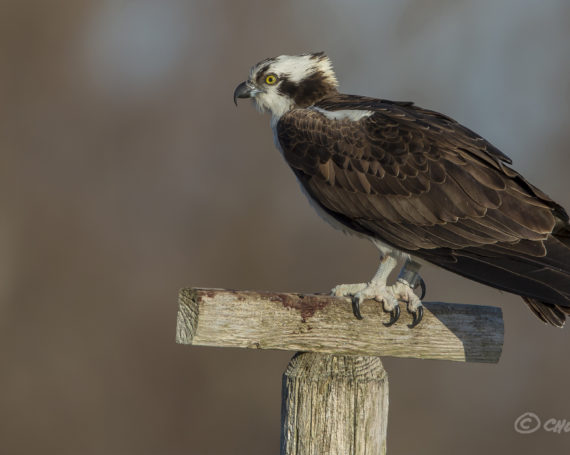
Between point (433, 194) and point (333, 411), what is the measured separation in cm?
193

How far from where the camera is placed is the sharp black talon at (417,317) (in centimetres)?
429

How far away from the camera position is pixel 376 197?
5.28m

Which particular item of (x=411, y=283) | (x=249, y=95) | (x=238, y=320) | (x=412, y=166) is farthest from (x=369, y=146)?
(x=238, y=320)

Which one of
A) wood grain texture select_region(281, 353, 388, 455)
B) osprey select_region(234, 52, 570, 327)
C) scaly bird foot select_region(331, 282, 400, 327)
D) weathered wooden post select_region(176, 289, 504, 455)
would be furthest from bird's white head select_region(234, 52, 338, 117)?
wood grain texture select_region(281, 353, 388, 455)

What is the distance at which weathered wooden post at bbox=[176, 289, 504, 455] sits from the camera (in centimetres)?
384

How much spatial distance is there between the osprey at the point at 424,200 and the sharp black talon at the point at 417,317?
2.4 inches

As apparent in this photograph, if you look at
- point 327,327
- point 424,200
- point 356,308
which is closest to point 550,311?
point 424,200

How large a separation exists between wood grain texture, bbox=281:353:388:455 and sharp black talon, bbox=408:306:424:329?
0.44m

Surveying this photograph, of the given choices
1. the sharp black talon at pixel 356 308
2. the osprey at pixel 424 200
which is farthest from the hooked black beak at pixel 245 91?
the sharp black talon at pixel 356 308

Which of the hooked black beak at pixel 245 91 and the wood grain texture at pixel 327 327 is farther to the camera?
the hooked black beak at pixel 245 91

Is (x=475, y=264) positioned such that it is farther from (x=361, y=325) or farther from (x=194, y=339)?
(x=194, y=339)

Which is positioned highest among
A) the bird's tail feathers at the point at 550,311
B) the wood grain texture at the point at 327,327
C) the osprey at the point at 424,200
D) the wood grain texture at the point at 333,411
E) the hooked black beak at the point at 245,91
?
the hooked black beak at the point at 245,91

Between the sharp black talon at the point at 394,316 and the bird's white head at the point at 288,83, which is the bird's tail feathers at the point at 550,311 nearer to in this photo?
the sharp black talon at the point at 394,316

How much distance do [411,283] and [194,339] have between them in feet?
6.98
